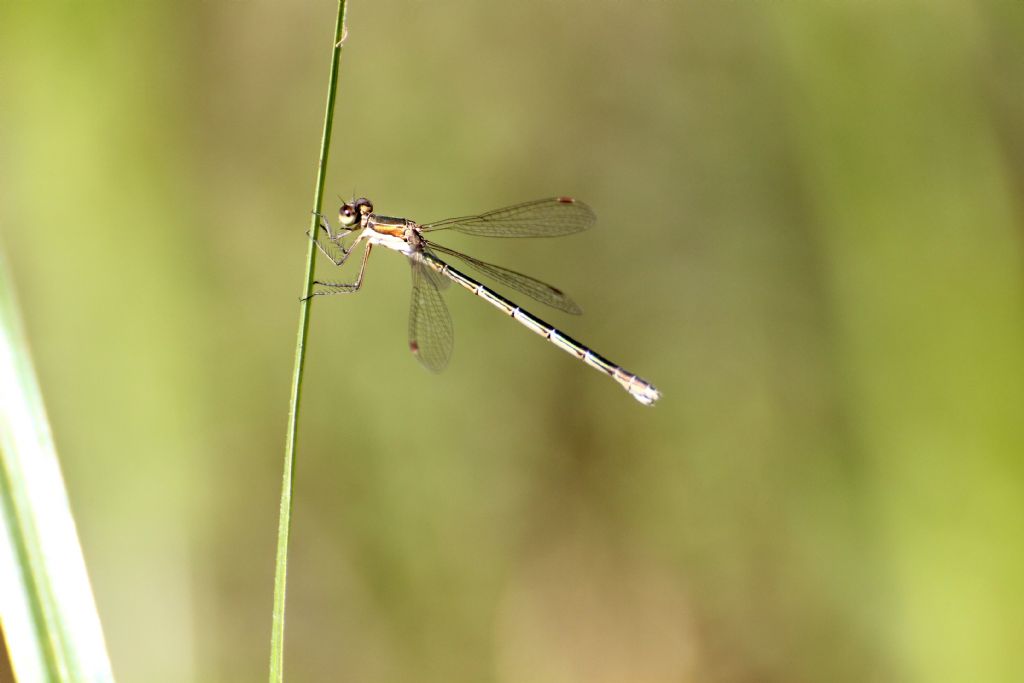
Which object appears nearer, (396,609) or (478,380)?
(396,609)

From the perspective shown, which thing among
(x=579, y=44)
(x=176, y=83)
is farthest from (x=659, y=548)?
(x=176, y=83)

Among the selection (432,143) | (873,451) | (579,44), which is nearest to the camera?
(873,451)

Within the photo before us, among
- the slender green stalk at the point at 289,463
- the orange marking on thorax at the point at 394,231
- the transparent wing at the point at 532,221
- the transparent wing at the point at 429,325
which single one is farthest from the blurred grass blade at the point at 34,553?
the transparent wing at the point at 532,221

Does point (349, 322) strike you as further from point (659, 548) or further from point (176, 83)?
point (659, 548)

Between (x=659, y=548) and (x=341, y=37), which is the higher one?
(x=341, y=37)

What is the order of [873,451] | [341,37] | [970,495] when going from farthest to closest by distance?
1. [873,451]
2. [970,495]
3. [341,37]

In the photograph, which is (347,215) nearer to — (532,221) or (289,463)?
(532,221)
